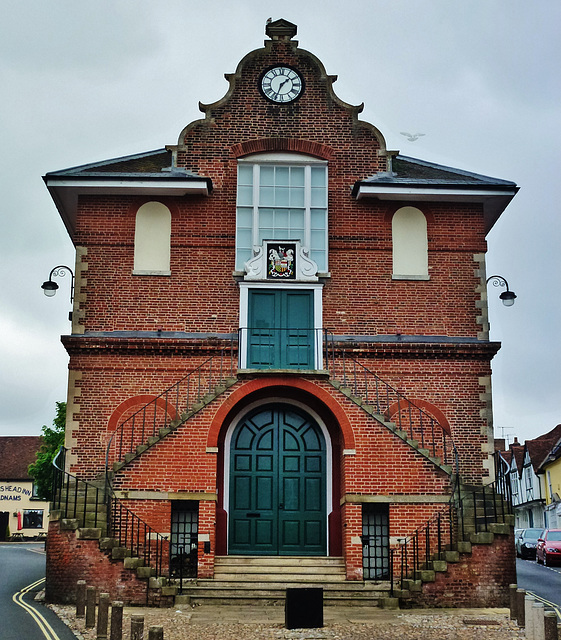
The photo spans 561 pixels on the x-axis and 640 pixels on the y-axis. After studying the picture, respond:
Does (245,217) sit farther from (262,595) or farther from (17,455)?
(17,455)

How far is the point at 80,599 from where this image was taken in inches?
552

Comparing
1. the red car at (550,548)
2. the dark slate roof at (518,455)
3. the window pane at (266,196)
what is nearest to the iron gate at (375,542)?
the window pane at (266,196)

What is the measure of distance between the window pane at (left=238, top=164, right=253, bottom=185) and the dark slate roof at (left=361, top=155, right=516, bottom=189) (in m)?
2.74

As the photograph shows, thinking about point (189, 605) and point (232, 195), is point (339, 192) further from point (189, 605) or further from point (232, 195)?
point (189, 605)

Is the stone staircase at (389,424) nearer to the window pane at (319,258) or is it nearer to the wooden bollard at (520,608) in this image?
the window pane at (319,258)

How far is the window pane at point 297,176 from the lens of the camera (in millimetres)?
20625

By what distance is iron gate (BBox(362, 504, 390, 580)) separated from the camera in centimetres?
1797

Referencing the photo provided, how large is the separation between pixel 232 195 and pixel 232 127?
1.74m

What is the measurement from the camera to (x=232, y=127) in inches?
822

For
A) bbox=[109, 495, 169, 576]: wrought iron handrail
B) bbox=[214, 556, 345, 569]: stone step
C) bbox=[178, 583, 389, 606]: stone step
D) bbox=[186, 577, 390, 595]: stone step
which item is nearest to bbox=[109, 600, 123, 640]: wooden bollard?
bbox=[178, 583, 389, 606]: stone step

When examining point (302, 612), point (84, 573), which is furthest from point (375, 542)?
point (84, 573)

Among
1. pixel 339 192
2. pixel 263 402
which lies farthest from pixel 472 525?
pixel 339 192

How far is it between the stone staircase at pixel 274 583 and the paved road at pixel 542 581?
369 cm

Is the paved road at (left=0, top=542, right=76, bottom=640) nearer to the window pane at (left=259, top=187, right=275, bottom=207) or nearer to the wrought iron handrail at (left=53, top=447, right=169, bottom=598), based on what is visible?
the wrought iron handrail at (left=53, top=447, right=169, bottom=598)
